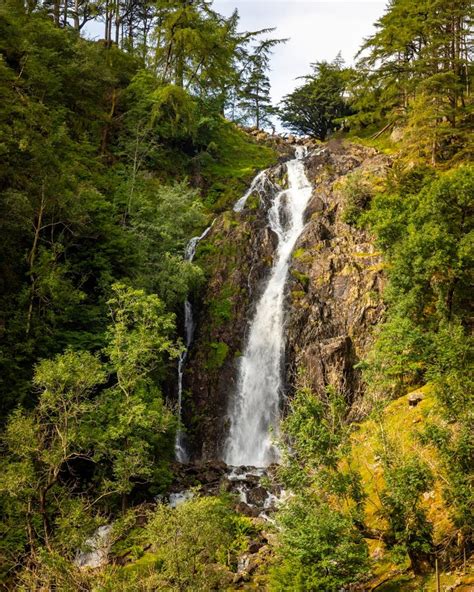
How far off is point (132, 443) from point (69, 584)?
25.8 ft

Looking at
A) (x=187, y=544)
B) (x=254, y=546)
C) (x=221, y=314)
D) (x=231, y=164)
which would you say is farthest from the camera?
(x=231, y=164)

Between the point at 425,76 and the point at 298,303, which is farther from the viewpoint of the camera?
the point at 425,76

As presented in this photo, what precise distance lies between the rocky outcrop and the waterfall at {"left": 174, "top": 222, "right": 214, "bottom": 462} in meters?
0.40

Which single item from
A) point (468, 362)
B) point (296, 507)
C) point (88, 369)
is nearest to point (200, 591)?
point (296, 507)

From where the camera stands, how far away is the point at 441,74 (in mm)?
28281

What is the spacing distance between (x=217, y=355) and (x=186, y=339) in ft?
8.43

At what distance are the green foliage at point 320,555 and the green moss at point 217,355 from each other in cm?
1566

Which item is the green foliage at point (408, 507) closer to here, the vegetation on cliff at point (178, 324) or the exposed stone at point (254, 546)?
the vegetation on cliff at point (178, 324)

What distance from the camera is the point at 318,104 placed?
182 ft

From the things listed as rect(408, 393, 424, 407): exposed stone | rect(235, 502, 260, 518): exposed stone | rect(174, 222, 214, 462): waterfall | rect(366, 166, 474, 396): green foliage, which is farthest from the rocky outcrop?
rect(235, 502, 260, 518): exposed stone

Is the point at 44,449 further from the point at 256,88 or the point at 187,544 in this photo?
the point at 256,88

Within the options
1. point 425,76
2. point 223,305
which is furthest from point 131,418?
point 425,76

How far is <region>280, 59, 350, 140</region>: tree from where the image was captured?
5431cm

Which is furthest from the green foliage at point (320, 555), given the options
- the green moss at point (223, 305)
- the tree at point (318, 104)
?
the tree at point (318, 104)
